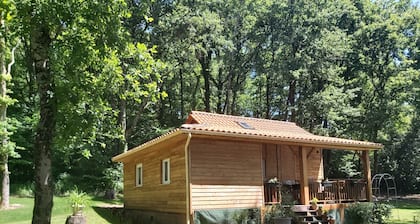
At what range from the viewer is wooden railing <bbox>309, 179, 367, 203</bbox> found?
551 inches

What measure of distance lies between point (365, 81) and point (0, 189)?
2559cm

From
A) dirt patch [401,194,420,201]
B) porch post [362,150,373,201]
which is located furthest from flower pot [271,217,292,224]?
dirt patch [401,194,420,201]

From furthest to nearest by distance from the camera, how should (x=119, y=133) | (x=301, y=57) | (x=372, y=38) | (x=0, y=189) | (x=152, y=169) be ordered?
(x=372, y=38), (x=301, y=57), (x=0, y=189), (x=152, y=169), (x=119, y=133)

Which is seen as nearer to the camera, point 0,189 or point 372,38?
point 0,189

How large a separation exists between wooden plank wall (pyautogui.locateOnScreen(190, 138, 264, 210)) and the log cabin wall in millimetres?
2174

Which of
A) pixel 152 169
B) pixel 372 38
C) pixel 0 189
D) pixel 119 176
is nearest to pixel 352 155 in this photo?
pixel 372 38

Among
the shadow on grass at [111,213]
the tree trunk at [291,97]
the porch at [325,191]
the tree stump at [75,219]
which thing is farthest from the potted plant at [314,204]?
the tree trunk at [291,97]

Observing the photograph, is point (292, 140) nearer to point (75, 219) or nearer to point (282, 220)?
point (282, 220)

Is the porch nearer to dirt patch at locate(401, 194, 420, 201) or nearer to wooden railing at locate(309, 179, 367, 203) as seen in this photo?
wooden railing at locate(309, 179, 367, 203)

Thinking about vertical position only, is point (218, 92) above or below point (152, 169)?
above

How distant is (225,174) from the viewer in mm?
11930

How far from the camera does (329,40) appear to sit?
26875 mm

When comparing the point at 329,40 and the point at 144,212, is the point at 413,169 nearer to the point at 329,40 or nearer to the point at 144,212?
the point at 329,40

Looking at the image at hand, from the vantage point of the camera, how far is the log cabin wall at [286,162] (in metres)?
14.9
